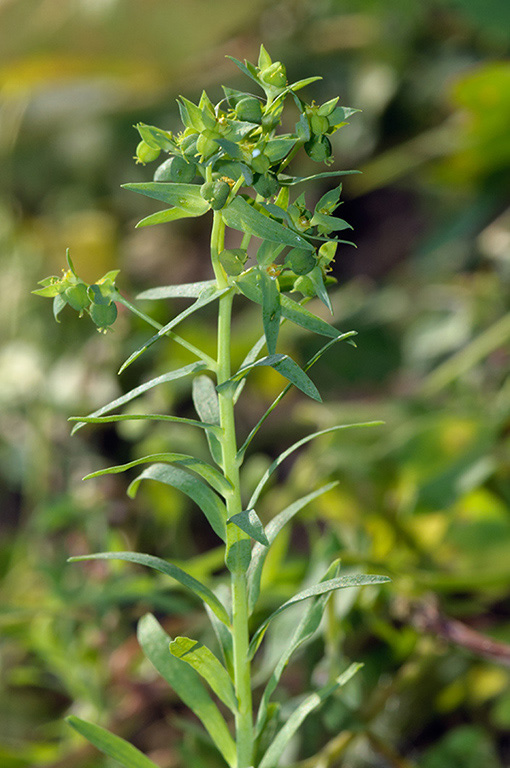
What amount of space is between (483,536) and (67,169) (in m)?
0.56

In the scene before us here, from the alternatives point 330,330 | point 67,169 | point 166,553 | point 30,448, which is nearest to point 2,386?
point 30,448

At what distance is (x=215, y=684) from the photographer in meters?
0.19

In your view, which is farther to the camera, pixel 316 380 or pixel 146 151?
pixel 316 380

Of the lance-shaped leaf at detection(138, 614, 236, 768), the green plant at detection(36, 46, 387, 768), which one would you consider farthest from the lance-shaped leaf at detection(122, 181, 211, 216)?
the lance-shaped leaf at detection(138, 614, 236, 768)

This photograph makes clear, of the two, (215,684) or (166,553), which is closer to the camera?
(215,684)

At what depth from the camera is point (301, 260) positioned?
16 cm

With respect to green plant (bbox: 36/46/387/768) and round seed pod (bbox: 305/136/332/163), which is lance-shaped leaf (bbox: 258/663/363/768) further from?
round seed pod (bbox: 305/136/332/163)

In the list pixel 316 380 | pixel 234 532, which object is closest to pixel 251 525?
pixel 234 532

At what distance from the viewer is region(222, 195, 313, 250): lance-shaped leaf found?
0.16 metres

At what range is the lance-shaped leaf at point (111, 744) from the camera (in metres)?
0.19

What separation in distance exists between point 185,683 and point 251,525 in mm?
76

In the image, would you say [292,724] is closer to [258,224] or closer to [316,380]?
[258,224]

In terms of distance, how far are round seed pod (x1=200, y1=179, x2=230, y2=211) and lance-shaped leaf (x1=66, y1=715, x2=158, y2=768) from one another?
5.1 inches

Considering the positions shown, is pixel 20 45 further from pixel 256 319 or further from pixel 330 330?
pixel 330 330
